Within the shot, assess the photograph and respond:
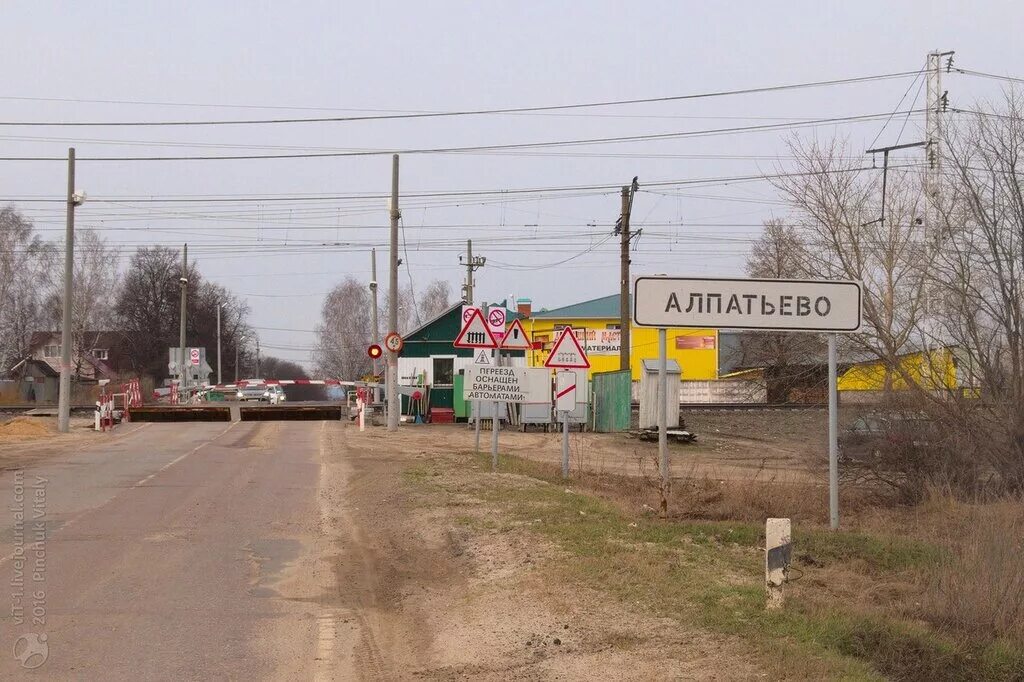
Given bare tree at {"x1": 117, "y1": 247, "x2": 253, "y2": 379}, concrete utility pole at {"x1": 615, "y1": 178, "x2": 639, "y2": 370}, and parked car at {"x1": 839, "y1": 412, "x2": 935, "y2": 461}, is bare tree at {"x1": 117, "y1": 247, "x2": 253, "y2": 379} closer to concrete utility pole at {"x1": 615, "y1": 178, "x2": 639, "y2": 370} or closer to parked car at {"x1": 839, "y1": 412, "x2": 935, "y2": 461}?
concrete utility pole at {"x1": 615, "y1": 178, "x2": 639, "y2": 370}

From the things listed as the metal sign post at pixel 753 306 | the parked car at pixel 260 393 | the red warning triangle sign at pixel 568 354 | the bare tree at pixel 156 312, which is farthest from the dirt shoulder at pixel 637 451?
the bare tree at pixel 156 312

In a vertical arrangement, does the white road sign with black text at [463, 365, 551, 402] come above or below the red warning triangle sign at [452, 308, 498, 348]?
below

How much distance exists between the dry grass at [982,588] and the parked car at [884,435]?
226 inches

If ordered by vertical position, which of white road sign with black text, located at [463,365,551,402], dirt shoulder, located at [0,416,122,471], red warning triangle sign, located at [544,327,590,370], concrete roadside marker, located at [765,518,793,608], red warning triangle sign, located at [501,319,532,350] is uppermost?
red warning triangle sign, located at [501,319,532,350]

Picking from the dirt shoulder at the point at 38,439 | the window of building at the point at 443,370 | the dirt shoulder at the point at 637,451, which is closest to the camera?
the dirt shoulder at the point at 637,451

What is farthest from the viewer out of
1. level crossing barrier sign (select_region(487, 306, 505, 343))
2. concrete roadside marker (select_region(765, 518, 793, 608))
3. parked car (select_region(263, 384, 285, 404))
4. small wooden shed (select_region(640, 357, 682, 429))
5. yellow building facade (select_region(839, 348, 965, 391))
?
parked car (select_region(263, 384, 285, 404))

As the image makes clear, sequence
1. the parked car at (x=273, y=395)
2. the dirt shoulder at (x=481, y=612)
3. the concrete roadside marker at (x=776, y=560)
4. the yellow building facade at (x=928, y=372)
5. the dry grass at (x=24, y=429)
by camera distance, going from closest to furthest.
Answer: the dirt shoulder at (x=481, y=612) → the concrete roadside marker at (x=776, y=560) → the yellow building facade at (x=928, y=372) → the dry grass at (x=24, y=429) → the parked car at (x=273, y=395)

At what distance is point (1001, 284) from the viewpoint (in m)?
14.5

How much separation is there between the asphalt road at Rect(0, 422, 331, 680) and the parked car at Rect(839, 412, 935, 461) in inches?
306

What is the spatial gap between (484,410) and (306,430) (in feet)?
21.8

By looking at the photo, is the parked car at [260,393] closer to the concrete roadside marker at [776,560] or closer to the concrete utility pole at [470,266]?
the concrete utility pole at [470,266]

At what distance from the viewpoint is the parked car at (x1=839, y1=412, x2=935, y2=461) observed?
543 inches

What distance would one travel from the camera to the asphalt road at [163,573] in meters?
6.47

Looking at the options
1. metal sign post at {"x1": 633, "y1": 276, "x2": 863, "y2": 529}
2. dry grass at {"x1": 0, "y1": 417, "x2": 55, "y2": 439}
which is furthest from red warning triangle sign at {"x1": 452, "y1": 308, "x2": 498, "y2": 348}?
dry grass at {"x1": 0, "y1": 417, "x2": 55, "y2": 439}
